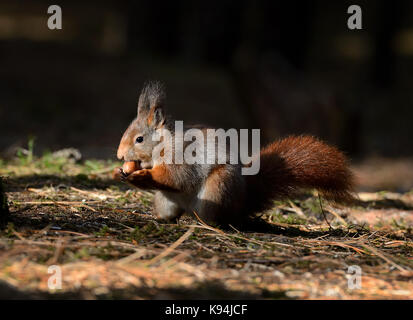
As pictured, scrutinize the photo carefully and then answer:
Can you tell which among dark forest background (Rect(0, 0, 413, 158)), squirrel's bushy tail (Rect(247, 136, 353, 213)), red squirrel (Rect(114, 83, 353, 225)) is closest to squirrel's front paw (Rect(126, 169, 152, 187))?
red squirrel (Rect(114, 83, 353, 225))

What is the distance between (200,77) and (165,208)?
697cm

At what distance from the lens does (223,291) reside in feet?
7.01

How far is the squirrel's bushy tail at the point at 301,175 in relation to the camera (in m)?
3.21

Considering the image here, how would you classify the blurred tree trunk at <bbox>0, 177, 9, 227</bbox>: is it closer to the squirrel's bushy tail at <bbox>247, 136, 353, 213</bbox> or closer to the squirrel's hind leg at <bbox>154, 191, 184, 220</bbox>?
the squirrel's hind leg at <bbox>154, 191, 184, 220</bbox>

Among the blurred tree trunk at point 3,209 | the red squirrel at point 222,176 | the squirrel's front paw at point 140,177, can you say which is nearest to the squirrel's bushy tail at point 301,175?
the red squirrel at point 222,176

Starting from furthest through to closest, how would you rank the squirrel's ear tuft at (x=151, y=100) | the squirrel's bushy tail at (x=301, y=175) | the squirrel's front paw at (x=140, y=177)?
the squirrel's ear tuft at (x=151, y=100) → the squirrel's bushy tail at (x=301, y=175) → the squirrel's front paw at (x=140, y=177)

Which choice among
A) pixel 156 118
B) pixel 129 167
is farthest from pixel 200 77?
pixel 129 167

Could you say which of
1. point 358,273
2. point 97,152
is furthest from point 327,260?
point 97,152

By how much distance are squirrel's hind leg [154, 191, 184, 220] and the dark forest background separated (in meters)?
1.90

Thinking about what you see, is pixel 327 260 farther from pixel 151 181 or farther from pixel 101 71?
pixel 101 71

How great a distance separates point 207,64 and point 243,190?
819 centimetres

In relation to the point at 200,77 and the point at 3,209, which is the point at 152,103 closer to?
the point at 3,209

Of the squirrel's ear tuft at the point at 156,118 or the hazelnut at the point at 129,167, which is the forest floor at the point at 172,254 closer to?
the hazelnut at the point at 129,167

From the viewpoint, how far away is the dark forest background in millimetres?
7414
